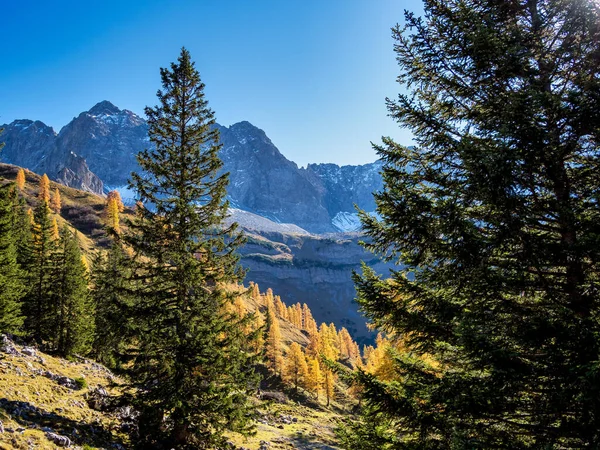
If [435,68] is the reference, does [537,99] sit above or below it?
below

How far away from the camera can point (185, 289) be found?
14.5 metres

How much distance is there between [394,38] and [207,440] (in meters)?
15.1

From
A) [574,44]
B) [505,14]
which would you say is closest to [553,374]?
[574,44]

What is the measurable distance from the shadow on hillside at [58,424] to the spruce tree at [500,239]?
11.8 metres

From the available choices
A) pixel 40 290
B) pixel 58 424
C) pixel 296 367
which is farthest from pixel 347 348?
pixel 58 424

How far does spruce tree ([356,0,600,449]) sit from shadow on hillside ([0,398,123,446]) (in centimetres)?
1179

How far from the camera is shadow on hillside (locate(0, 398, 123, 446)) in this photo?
1234cm

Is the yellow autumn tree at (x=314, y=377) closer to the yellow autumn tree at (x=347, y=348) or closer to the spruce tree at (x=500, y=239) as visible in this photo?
the yellow autumn tree at (x=347, y=348)

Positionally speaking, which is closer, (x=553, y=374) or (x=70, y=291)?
(x=553, y=374)

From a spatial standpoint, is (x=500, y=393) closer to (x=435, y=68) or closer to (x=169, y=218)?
(x=435, y=68)

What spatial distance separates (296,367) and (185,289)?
6630 centimetres

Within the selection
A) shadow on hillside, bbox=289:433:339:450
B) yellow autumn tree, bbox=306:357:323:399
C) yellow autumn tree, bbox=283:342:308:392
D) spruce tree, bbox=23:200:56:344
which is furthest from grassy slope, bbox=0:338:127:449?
yellow autumn tree, bbox=283:342:308:392

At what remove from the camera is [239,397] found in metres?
13.5

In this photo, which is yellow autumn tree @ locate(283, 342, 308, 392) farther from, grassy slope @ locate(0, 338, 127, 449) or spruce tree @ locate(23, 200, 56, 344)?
grassy slope @ locate(0, 338, 127, 449)
